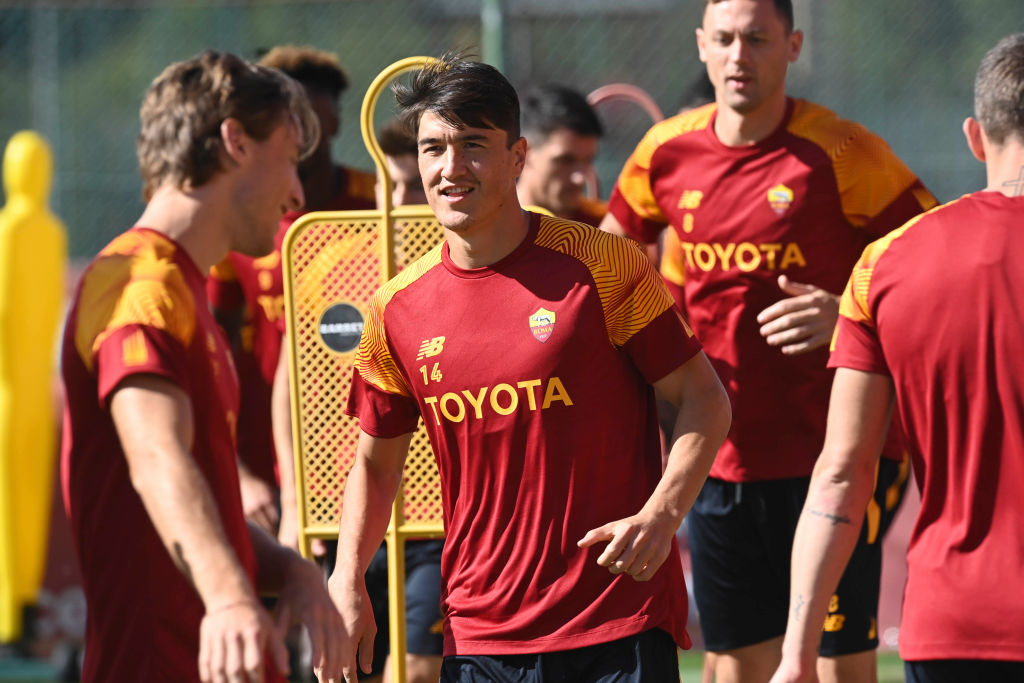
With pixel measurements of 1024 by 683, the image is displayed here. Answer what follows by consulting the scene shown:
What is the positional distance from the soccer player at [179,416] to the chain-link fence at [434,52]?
19.1 ft

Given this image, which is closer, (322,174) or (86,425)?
(86,425)

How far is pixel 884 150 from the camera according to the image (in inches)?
185

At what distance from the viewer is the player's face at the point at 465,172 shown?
11.6 ft

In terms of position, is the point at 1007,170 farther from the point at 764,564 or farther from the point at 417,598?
the point at 417,598

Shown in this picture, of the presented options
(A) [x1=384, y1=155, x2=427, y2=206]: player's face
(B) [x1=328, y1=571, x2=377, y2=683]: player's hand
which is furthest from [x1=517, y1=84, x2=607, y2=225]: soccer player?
(B) [x1=328, y1=571, x2=377, y2=683]: player's hand

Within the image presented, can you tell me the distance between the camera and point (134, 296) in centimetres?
271

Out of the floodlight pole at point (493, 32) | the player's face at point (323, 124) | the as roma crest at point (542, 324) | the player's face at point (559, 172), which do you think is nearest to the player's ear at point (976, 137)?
the as roma crest at point (542, 324)

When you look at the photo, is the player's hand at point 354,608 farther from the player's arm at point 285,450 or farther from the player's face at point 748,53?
the player's face at point 748,53

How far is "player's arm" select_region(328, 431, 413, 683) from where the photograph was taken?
3.64 m

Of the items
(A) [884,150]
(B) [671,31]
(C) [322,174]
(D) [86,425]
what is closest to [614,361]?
(D) [86,425]

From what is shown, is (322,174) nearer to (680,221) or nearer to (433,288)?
(680,221)

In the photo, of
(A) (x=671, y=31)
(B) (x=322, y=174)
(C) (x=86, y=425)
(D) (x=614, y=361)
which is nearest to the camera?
(C) (x=86, y=425)

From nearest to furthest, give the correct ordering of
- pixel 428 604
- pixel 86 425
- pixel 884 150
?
pixel 86 425
pixel 884 150
pixel 428 604

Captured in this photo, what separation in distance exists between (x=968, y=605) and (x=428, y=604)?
2524 millimetres
